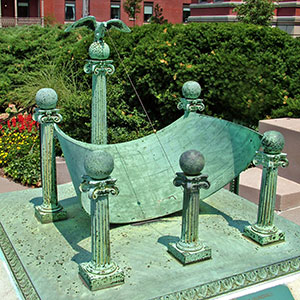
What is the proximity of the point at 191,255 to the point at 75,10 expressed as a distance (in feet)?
100

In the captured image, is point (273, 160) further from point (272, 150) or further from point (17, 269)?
point (17, 269)

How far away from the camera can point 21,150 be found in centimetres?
840

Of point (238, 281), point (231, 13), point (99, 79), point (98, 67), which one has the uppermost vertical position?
point (231, 13)

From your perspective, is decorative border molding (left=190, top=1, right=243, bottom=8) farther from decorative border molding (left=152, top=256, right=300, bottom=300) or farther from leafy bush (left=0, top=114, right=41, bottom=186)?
decorative border molding (left=152, top=256, right=300, bottom=300)

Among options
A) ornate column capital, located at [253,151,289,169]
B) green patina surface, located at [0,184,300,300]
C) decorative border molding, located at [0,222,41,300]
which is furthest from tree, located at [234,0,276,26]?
Result: decorative border molding, located at [0,222,41,300]

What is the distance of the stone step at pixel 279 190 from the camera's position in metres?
6.61

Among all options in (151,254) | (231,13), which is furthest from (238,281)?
(231,13)

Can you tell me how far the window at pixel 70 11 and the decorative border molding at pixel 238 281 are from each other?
3070cm

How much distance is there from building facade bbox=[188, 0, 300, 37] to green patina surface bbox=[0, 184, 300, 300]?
1541cm

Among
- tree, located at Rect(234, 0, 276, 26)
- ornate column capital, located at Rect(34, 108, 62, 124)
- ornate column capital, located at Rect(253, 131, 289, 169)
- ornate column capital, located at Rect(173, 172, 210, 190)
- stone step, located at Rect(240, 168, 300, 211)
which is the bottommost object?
stone step, located at Rect(240, 168, 300, 211)

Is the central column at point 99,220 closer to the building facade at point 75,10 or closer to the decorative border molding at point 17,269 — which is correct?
the decorative border molding at point 17,269

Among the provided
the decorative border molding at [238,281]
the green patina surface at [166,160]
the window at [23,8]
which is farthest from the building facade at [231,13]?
the decorative border molding at [238,281]

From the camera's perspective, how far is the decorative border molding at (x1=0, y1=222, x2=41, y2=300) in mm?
3744

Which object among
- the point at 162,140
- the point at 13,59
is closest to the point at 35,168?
the point at 162,140
